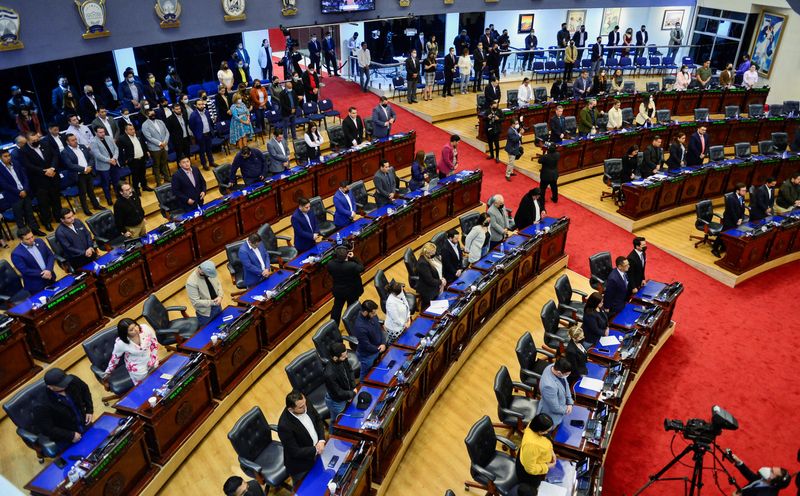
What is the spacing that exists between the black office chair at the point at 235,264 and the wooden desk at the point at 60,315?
183cm

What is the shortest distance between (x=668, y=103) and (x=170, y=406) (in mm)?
17428

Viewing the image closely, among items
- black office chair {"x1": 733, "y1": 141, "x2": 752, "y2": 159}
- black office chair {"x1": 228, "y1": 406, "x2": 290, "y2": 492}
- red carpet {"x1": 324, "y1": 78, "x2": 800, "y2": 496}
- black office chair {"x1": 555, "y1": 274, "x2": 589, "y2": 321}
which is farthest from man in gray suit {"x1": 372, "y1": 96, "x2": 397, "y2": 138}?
black office chair {"x1": 228, "y1": 406, "x2": 290, "y2": 492}

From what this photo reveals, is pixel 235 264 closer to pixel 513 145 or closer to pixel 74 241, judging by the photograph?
pixel 74 241

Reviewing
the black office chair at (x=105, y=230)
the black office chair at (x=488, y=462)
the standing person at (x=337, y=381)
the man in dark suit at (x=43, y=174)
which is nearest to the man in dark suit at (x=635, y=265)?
the black office chair at (x=488, y=462)

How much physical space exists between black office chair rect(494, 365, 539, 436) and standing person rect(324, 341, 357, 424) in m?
1.68

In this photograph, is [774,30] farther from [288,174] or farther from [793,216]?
[288,174]

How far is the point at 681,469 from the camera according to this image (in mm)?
7090

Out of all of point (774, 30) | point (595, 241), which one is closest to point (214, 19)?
point (595, 241)

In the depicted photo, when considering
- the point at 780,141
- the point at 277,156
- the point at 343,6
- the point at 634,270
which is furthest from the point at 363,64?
the point at 634,270

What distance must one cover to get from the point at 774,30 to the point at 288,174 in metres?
18.6

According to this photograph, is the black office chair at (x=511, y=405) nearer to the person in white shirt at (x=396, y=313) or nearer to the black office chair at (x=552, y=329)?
the black office chair at (x=552, y=329)

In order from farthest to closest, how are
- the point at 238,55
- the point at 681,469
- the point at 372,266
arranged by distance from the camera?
1. the point at 238,55
2. the point at 372,266
3. the point at 681,469

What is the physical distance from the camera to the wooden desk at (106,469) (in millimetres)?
5297

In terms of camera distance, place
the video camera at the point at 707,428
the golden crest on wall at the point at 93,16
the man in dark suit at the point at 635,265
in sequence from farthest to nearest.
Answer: the golden crest on wall at the point at 93,16 → the man in dark suit at the point at 635,265 → the video camera at the point at 707,428
